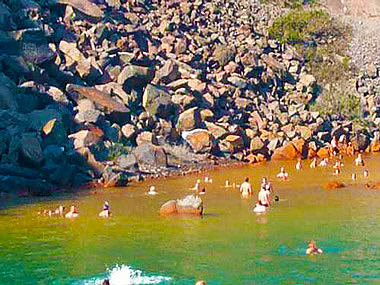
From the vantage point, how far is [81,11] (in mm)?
75375

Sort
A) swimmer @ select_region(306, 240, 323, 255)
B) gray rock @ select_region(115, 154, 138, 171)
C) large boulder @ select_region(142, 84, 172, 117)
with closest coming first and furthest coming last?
swimmer @ select_region(306, 240, 323, 255)
gray rock @ select_region(115, 154, 138, 171)
large boulder @ select_region(142, 84, 172, 117)

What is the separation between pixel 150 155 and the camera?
194 ft

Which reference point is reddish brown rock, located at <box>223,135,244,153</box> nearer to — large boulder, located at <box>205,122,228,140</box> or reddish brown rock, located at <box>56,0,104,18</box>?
large boulder, located at <box>205,122,228,140</box>

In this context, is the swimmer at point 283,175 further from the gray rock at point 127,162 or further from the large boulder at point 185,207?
the large boulder at point 185,207

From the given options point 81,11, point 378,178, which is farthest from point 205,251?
point 81,11

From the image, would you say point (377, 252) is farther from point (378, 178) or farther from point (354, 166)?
point (354, 166)

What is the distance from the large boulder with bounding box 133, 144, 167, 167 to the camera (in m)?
58.8

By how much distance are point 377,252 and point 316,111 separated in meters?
49.7

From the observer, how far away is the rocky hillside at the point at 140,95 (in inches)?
2137

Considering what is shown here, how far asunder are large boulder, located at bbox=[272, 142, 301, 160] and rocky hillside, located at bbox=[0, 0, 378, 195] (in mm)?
116

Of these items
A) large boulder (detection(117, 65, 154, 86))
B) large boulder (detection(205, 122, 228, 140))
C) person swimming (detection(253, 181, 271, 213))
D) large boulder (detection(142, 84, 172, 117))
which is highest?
large boulder (detection(117, 65, 154, 86))

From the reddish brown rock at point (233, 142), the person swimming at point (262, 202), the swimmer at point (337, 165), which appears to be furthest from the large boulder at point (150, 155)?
the person swimming at point (262, 202)

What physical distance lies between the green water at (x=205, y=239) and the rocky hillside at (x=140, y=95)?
21.8ft

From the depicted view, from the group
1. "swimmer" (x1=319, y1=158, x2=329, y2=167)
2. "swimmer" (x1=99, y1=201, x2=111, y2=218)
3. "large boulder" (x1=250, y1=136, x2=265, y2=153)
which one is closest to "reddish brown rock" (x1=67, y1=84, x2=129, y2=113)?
"large boulder" (x1=250, y1=136, x2=265, y2=153)
